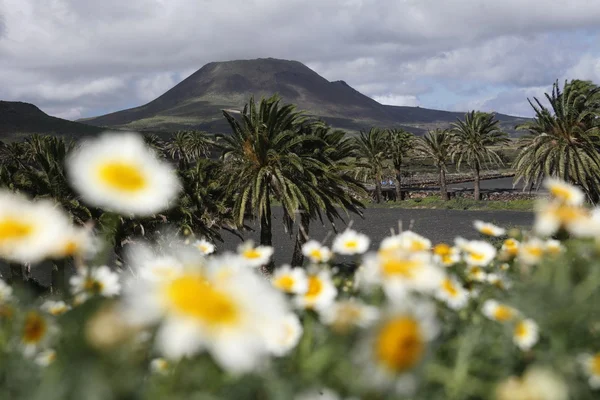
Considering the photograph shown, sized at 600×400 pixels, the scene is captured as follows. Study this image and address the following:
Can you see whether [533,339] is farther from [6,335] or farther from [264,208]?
[264,208]

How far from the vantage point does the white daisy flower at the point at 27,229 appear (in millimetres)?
1363

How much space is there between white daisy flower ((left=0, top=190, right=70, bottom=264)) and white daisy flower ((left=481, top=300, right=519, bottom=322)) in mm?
1308

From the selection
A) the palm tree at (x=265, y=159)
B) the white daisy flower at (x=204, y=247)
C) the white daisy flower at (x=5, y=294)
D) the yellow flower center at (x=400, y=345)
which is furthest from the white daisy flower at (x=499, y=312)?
the palm tree at (x=265, y=159)

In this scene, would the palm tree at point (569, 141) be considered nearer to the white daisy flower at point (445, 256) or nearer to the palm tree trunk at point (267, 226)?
the palm tree trunk at point (267, 226)

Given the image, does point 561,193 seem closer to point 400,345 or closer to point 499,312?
point 499,312

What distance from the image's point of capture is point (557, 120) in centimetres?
3638

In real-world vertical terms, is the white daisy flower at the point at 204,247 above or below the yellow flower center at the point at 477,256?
above

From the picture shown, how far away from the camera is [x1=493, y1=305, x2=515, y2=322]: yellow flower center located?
70.3 inches

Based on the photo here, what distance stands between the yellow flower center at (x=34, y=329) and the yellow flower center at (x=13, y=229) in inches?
11.2

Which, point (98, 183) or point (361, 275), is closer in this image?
point (98, 183)

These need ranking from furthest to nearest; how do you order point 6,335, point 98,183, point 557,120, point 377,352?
point 557,120 → point 6,335 → point 98,183 → point 377,352

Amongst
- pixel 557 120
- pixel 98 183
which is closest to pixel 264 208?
pixel 557 120

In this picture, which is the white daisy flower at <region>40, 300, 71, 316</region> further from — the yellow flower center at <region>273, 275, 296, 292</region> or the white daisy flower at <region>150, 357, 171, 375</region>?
the yellow flower center at <region>273, 275, 296, 292</region>

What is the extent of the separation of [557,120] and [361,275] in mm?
38107
